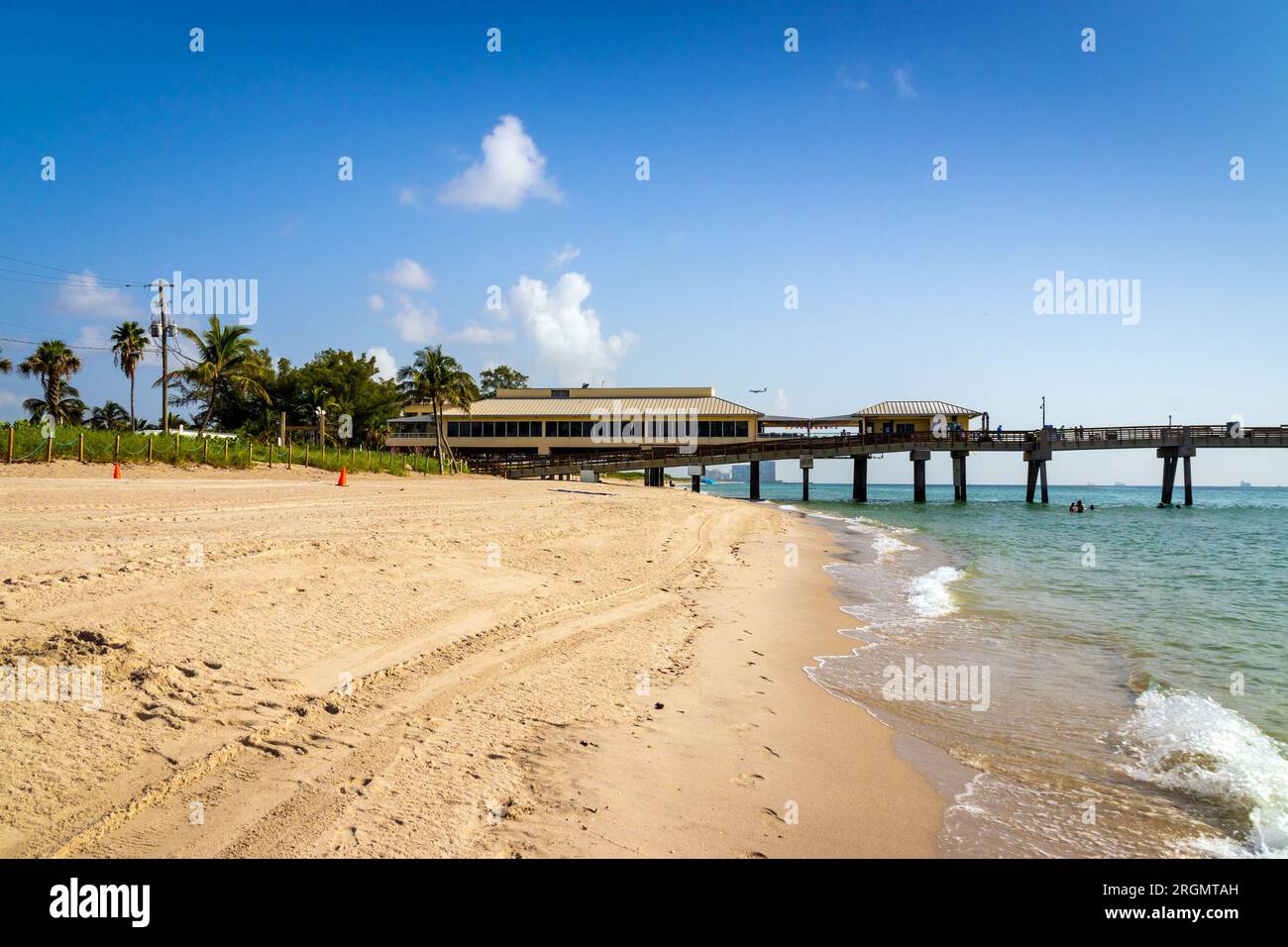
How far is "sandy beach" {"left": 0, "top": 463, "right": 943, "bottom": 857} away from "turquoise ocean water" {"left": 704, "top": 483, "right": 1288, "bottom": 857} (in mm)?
658

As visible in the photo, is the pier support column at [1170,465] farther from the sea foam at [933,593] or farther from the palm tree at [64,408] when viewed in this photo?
the palm tree at [64,408]

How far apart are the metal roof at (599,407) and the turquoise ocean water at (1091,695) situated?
4086cm

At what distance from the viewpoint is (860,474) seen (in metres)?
56.5

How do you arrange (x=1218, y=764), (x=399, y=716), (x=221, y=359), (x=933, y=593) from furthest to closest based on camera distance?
(x=221, y=359) < (x=933, y=593) < (x=1218, y=764) < (x=399, y=716)

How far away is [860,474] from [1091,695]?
2010 inches

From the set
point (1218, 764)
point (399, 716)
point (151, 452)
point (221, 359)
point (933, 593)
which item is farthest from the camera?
point (221, 359)

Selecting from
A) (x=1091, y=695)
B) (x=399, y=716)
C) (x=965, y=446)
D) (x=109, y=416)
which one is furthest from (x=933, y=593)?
(x=109, y=416)

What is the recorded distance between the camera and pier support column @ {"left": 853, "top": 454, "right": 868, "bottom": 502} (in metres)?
55.1

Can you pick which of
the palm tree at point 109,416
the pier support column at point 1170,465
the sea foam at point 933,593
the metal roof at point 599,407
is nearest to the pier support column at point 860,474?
the metal roof at point 599,407

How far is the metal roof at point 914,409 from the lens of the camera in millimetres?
56719

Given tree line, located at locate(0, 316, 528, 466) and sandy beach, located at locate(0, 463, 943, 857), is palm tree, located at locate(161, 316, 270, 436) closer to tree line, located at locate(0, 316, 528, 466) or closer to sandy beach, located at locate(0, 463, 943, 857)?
tree line, located at locate(0, 316, 528, 466)

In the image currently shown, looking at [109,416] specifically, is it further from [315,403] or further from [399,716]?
[399,716]

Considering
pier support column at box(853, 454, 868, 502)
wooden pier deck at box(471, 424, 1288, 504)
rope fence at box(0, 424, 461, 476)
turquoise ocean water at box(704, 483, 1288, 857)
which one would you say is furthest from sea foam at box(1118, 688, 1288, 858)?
pier support column at box(853, 454, 868, 502)
